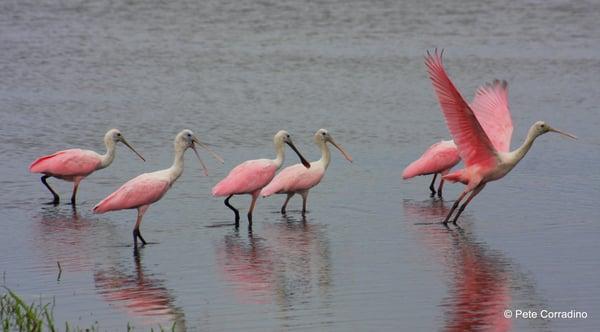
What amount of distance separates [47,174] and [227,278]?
4279mm

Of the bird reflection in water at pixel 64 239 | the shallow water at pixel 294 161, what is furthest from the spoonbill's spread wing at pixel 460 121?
the bird reflection in water at pixel 64 239

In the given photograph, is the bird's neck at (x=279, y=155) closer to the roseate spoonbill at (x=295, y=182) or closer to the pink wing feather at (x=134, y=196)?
the roseate spoonbill at (x=295, y=182)

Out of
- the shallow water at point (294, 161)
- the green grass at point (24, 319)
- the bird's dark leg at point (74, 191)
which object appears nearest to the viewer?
the green grass at point (24, 319)

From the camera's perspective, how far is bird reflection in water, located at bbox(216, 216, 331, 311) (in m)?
9.50

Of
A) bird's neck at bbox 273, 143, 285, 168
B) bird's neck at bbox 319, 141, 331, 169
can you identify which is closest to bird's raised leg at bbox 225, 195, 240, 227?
bird's neck at bbox 273, 143, 285, 168

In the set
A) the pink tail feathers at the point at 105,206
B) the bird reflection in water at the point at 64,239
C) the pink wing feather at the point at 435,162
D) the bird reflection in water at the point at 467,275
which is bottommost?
the bird reflection in water at the point at 467,275

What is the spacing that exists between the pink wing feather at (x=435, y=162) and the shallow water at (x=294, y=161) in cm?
22

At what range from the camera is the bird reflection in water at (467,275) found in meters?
8.80

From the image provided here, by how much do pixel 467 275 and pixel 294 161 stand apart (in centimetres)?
578

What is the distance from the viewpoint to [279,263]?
417 inches

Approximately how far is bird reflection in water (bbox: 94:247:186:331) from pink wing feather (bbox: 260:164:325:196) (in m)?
2.72

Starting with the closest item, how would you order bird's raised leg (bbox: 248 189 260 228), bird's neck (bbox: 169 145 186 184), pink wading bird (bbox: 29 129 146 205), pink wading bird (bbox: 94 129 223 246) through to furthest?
pink wading bird (bbox: 94 129 223 246), bird's neck (bbox: 169 145 186 184), bird's raised leg (bbox: 248 189 260 228), pink wading bird (bbox: 29 129 146 205)

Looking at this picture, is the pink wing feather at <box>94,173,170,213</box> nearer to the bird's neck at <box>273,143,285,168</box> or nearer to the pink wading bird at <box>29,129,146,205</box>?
the bird's neck at <box>273,143,285,168</box>

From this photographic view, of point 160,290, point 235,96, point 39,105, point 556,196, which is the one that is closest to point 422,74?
point 235,96
